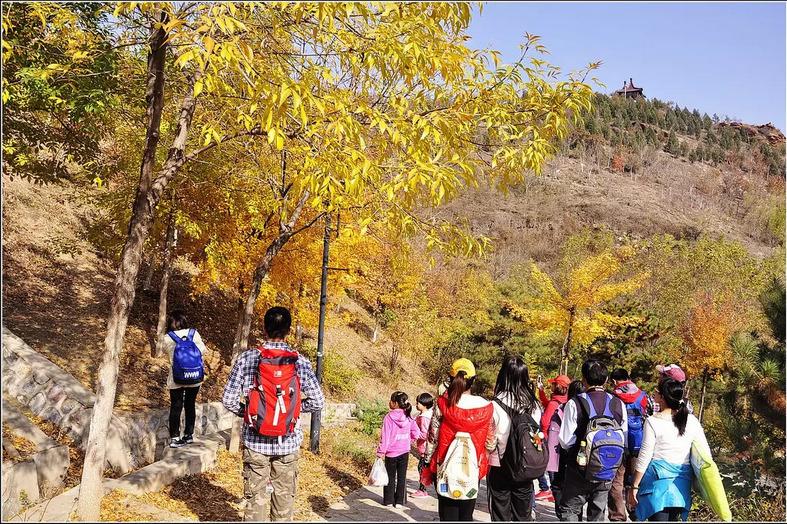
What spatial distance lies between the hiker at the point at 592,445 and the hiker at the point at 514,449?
12.6 inches

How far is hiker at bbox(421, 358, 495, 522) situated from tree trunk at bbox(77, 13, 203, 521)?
292cm

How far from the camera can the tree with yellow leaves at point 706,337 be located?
25172 millimetres

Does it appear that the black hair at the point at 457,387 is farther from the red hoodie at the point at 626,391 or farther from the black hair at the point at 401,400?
the black hair at the point at 401,400

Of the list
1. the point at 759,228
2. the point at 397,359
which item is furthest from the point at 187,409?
the point at 759,228

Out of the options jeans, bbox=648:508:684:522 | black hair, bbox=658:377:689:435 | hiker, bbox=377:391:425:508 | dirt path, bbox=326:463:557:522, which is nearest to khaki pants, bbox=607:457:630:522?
dirt path, bbox=326:463:557:522

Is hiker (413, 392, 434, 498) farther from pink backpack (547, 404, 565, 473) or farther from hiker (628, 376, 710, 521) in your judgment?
hiker (628, 376, 710, 521)

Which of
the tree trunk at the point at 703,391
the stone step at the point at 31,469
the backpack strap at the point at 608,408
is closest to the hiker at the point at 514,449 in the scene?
the backpack strap at the point at 608,408

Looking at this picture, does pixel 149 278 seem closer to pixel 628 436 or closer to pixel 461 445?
pixel 628 436

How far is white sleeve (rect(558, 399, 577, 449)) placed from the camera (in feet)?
15.6

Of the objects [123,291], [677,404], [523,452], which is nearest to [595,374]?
[677,404]

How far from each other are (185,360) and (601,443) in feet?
16.0

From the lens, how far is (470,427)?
4422 mm

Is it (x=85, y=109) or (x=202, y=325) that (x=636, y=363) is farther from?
(x=85, y=109)

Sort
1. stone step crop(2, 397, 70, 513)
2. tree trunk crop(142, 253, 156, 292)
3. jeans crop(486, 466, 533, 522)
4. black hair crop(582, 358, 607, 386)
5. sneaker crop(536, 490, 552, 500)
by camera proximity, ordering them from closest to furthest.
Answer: jeans crop(486, 466, 533, 522)
black hair crop(582, 358, 607, 386)
stone step crop(2, 397, 70, 513)
sneaker crop(536, 490, 552, 500)
tree trunk crop(142, 253, 156, 292)
